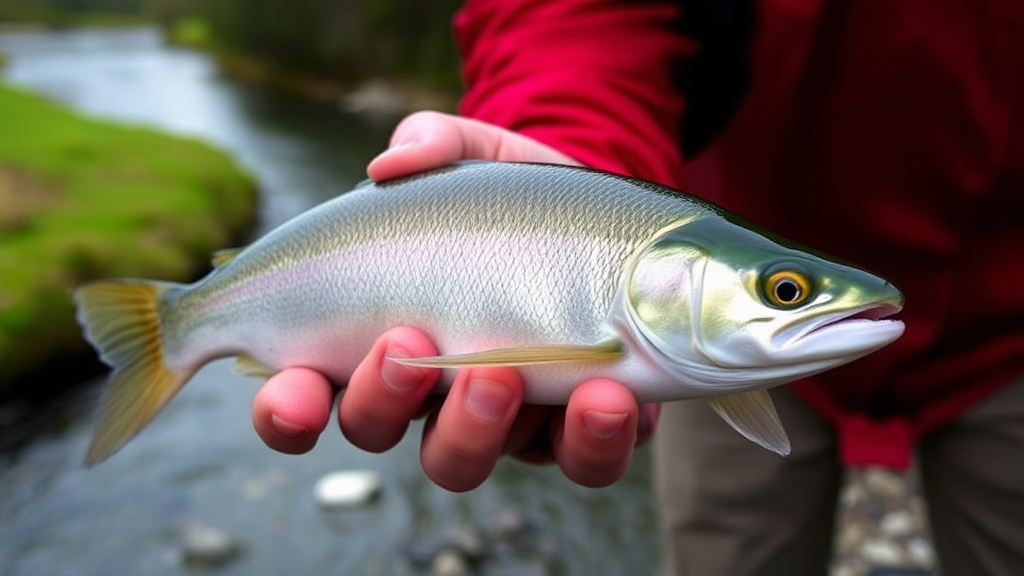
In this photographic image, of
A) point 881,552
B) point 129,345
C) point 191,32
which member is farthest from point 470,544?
point 191,32

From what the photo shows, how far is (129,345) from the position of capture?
1928mm

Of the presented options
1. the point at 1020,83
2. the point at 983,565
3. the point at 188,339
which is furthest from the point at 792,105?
the point at 188,339

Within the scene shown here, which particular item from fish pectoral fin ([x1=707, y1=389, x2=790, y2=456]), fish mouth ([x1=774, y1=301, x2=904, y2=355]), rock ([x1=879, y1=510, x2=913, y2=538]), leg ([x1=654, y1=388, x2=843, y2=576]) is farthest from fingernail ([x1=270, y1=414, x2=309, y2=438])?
rock ([x1=879, y1=510, x2=913, y2=538])

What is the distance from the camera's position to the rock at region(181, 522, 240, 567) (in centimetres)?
509

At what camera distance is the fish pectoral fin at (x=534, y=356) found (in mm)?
1415

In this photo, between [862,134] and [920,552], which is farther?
Result: [920,552]

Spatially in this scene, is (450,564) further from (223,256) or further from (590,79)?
(590,79)

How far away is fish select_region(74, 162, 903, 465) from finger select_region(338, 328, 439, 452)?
5 centimetres

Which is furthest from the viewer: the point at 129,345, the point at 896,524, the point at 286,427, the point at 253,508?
the point at 253,508

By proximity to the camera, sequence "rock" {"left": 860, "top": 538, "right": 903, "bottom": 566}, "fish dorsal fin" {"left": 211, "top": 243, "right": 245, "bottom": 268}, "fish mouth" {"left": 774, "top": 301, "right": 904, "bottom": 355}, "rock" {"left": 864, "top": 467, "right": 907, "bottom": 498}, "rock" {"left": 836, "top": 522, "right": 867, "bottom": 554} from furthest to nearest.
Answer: "rock" {"left": 864, "top": 467, "right": 907, "bottom": 498}
"rock" {"left": 836, "top": 522, "right": 867, "bottom": 554}
"rock" {"left": 860, "top": 538, "right": 903, "bottom": 566}
"fish dorsal fin" {"left": 211, "top": 243, "right": 245, "bottom": 268}
"fish mouth" {"left": 774, "top": 301, "right": 904, "bottom": 355}

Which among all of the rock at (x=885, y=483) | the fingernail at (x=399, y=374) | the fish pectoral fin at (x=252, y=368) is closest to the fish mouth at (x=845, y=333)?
the fingernail at (x=399, y=374)

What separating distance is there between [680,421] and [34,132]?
14.2m

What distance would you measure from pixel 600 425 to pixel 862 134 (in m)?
1.28

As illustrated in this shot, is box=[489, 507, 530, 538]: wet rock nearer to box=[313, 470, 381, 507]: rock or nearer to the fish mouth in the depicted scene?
box=[313, 470, 381, 507]: rock
